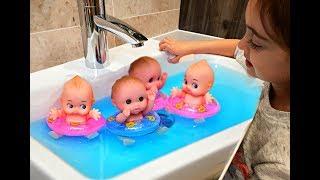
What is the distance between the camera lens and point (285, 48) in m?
0.45

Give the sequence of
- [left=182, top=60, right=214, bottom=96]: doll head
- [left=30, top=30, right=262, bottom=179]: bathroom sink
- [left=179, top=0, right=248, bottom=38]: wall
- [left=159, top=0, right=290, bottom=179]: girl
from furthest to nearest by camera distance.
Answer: [left=179, top=0, right=248, bottom=38]: wall
[left=182, top=60, right=214, bottom=96]: doll head
[left=30, top=30, right=262, bottom=179]: bathroom sink
[left=159, top=0, right=290, bottom=179]: girl

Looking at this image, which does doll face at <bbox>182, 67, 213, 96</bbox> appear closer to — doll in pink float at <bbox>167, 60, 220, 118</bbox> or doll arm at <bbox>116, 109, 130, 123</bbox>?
doll in pink float at <bbox>167, 60, 220, 118</bbox>

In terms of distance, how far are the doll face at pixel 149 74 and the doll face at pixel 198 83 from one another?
0.27ft

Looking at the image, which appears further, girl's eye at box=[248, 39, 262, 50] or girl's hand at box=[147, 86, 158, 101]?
girl's hand at box=[147, 86, 158, 101]

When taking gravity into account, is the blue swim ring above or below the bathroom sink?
below

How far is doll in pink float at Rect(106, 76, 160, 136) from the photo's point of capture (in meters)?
0.76

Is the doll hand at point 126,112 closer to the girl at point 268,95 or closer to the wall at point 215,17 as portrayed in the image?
the girl at point 268,95

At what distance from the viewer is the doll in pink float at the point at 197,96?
851 mm

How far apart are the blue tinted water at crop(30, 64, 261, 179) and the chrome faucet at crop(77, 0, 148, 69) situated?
115mm

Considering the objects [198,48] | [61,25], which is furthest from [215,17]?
[61,25]

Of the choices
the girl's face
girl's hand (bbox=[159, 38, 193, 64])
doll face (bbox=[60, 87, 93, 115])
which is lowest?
doll face (bbox=[60, 87, 93, 115])

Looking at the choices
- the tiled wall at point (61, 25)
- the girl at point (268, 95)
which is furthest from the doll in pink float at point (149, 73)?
the girl at point (268, 95)

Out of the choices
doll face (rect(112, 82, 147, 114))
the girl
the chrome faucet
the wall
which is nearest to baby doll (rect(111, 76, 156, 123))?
doll face (rect(112, 82, 147, 114))
